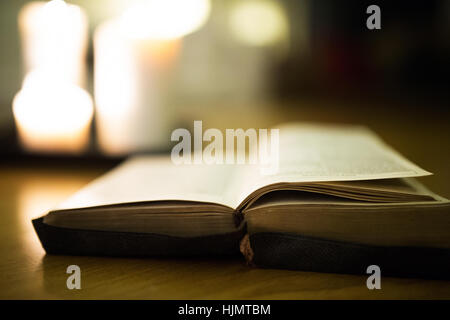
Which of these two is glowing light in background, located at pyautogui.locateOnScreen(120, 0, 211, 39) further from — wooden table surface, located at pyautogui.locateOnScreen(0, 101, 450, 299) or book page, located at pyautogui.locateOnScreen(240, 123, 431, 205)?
wooden table surface, located at pyautogui.locateOnScreen(0, 101, 450, 299)

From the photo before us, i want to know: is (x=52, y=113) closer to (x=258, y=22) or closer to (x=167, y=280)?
(x=167, y=280)

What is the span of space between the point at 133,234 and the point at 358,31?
161 inches

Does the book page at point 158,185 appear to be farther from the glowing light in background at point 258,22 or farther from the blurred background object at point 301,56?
the glowing light in background at point 258,22

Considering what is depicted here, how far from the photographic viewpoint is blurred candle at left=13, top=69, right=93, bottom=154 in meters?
0.99

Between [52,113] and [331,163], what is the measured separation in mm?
760

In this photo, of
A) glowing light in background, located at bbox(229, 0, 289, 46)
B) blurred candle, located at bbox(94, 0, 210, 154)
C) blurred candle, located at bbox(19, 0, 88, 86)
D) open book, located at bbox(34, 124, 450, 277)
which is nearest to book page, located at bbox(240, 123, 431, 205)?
open book, located at bbox(34, 124, 450, 277)

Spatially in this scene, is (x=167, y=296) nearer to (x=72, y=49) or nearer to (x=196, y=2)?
(x=72, y=49)

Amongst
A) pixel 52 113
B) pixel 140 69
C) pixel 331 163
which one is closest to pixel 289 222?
pixel 331 163

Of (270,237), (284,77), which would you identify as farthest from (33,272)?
(284,77)

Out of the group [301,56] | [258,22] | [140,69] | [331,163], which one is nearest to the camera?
[331,163]

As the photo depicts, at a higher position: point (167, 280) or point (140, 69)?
point (140, 69)

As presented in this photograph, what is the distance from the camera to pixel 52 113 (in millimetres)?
1063

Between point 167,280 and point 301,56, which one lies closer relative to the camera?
point 167,280

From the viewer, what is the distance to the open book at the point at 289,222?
41cm
